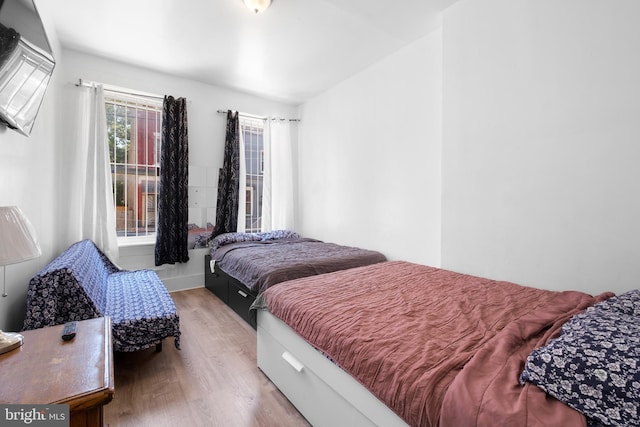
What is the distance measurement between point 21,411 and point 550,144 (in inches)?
111

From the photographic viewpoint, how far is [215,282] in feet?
12.0

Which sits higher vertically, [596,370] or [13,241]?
[13,241]

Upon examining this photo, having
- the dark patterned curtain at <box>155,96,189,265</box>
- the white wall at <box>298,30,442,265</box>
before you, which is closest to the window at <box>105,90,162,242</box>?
the dark patterned curtain at <box>155,96,189,265</box>

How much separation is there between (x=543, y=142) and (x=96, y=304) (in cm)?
315

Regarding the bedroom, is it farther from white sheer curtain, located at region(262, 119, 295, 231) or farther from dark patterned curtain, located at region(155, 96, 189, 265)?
white sheer curtain, located at region(262, 119, 295, 231)

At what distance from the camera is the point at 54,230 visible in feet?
9.48

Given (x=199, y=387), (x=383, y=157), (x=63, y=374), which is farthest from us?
(x=383, y=157)

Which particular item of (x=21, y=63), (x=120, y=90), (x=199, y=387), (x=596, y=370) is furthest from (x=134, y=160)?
(x=596, y=370)

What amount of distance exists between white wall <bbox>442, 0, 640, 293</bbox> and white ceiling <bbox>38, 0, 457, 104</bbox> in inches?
26.7

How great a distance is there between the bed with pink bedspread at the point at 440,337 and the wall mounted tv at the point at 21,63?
1674 millimetres

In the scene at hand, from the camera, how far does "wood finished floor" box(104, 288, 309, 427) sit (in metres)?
1.62

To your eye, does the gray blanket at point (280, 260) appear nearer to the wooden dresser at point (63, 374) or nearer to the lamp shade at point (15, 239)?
the wooden dresser at point (63, 374)

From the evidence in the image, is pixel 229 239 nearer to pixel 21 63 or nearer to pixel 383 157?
pixel 383 157

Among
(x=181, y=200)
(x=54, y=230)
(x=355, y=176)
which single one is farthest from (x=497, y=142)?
(x=54, y=230)
